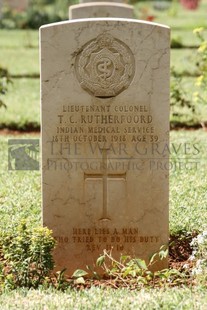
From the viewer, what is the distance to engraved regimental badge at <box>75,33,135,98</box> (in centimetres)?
532

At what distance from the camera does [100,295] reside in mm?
4539

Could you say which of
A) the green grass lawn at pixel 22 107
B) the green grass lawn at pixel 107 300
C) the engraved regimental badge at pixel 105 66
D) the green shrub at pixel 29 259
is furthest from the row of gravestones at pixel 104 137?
the green grass lawn at pixel 22 107

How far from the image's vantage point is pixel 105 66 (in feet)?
17.5

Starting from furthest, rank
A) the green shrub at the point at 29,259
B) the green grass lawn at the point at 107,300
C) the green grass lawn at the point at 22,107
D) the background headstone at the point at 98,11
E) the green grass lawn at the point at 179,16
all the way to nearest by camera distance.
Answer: the green grass lawn at the point at 179,16 < the background headstone at the point at 98,11 < the green grass lawn at the point at 22,107 < the green shrub at the point at 29,259 < the green grass lawn at the point at 107,300

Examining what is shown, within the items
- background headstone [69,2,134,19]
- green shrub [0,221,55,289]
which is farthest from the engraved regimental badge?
background headstone [69,2,134,19]

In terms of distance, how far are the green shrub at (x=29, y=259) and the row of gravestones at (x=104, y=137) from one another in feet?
1.72

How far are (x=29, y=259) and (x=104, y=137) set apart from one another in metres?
0.97

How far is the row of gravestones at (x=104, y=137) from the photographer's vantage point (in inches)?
209

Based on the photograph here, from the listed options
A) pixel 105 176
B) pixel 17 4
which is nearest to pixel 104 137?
pixel 105 176

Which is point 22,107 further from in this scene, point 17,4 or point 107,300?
point 17,4

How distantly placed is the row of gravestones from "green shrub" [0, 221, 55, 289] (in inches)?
20.6

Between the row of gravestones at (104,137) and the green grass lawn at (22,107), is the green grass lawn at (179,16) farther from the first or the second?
the row of gravestones at (104,137)

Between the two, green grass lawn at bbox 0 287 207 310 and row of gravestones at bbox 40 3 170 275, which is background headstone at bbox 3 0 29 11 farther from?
green grass lawn at bbox 0 287 207 310

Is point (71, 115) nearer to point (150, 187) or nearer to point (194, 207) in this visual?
point (150, 187)
